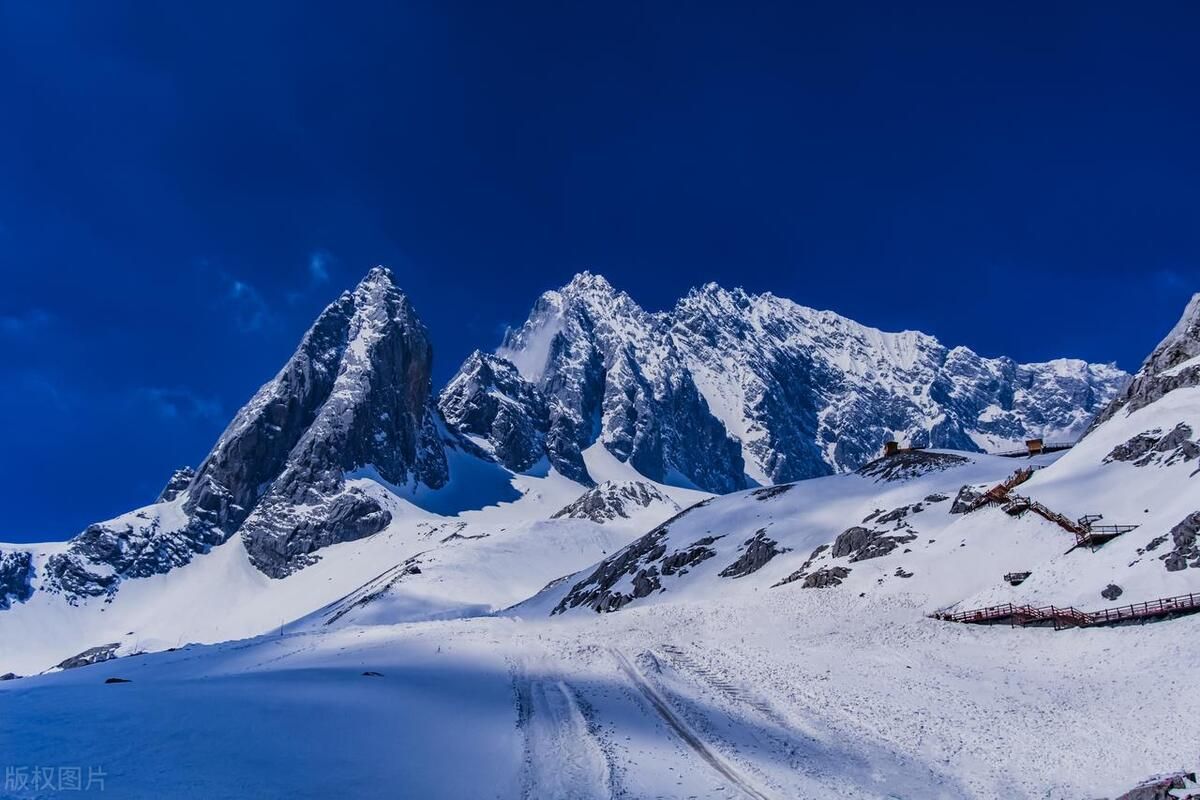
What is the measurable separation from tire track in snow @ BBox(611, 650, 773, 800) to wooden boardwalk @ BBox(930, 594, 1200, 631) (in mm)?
18861

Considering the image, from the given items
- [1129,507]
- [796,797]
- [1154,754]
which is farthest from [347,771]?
[1129,507]

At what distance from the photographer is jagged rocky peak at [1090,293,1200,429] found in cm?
5344

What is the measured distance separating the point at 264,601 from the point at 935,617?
180456mm

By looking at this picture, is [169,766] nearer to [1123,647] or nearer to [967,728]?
[967,728]

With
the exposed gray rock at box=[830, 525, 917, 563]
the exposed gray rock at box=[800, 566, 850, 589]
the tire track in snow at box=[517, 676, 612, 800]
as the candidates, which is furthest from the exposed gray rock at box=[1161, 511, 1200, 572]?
the tire track in snow at box=[517, 676, 612, 800]

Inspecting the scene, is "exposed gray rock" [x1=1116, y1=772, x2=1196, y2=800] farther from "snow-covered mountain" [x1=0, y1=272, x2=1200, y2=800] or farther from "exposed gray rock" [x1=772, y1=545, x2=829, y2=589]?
"exposed gray rock" [x1=772, y1=545, x2=829, y2=589]

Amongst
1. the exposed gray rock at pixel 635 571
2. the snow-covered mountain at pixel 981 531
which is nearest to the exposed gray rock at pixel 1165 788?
the snow-covered mountain at pixel 981 531

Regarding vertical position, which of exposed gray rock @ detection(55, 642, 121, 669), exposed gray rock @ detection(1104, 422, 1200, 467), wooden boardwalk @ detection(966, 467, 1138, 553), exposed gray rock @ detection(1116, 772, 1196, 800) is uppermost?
exposed gray rock @ detection(1104, 422, 1200, 467)

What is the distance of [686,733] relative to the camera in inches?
830

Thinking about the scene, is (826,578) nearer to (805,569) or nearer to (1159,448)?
(805,569)

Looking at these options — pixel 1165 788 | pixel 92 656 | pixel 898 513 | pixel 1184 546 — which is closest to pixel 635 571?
pixel 898 513

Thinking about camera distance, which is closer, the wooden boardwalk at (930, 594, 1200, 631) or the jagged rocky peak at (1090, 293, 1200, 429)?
the wooden boardwalk at (930, 594, 1200, 631)

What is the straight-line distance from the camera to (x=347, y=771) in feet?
50.4

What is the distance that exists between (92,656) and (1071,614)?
188085 millimetres
